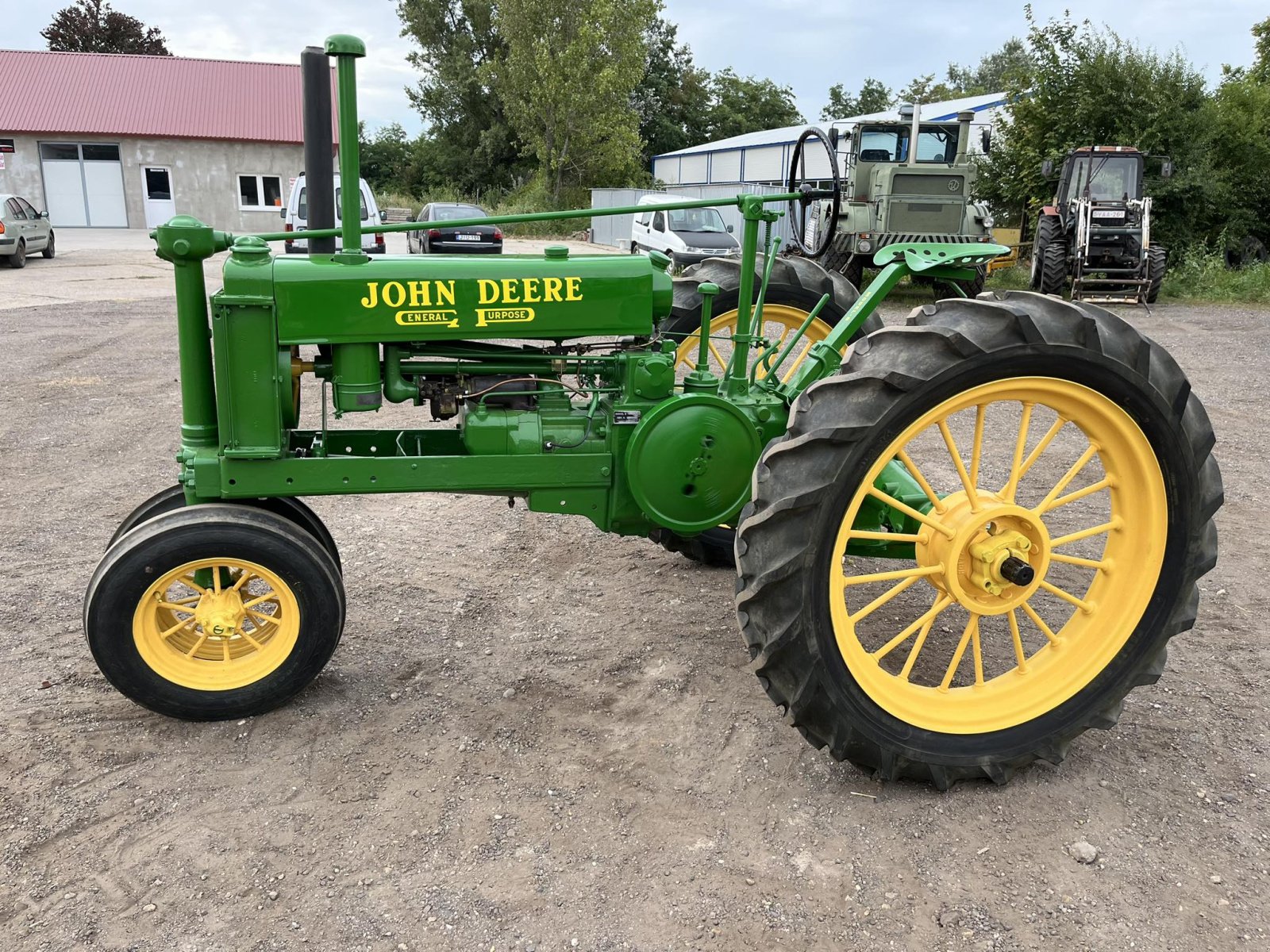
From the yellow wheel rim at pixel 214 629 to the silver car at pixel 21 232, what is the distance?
17.7 metres

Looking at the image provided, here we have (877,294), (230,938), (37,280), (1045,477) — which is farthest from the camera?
(37,280)

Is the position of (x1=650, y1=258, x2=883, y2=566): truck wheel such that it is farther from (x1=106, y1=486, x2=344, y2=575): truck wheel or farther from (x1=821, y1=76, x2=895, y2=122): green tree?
(x1=821, y1=76, x2=895, y2=122): green tree

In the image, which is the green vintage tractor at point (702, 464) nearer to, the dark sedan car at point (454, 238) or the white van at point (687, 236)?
the dark sedan car at point (454, 238)

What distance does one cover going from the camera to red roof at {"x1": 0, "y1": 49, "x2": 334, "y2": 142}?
2992cm

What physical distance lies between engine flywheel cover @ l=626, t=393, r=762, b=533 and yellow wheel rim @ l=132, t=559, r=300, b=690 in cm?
118

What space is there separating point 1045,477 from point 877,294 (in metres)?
3.03

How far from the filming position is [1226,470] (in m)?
5.98

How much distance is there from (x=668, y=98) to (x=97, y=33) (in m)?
25.4

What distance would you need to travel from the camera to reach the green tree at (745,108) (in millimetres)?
50062

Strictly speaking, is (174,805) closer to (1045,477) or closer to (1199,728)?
(1199,728)

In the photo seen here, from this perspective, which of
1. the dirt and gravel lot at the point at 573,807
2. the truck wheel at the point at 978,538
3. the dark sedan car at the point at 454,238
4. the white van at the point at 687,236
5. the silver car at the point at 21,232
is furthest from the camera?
the white van at the point at 687,236

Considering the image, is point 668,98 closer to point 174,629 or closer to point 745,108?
point 745,108

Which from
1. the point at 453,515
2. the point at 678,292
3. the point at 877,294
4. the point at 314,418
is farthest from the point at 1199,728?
the point at 314,418

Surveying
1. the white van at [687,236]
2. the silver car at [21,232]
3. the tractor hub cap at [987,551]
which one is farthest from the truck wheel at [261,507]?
the silver car at [21,232]
